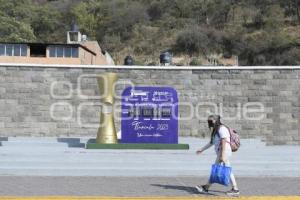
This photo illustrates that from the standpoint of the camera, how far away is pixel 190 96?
63.6 ft

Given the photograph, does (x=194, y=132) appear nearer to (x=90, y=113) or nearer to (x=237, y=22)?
(x=90, y=113)

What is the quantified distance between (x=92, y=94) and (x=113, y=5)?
102805 mm

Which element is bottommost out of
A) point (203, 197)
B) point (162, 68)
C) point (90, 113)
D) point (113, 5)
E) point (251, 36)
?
point (203, 197)

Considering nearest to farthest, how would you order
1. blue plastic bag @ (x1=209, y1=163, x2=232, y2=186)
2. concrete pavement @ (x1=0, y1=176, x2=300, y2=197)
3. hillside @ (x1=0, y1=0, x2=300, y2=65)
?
1. blue plastic bag @ (x1=209, y1=163, x2=232, y2=186)
2. concrete pavement @ (x1=0, y1=176, x2=300, y2=197)
3. hillside @ (x1=0, y1=0, x2=300, y2=65)

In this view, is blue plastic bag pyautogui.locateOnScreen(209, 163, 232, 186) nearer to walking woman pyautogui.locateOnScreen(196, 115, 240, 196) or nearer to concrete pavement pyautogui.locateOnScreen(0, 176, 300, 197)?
walking woman pyautogui.locateOnScreen(196, 115, 240, 196)

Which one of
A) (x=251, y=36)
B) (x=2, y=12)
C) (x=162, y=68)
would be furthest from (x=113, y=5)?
(x=162, y=68)

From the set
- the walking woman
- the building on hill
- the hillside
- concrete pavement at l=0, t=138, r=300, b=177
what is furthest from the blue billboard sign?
the hillside

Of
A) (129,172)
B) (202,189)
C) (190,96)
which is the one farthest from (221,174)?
(190,96)

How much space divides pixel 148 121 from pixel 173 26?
9167cm

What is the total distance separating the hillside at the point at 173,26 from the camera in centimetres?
8338

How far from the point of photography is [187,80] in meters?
19.4

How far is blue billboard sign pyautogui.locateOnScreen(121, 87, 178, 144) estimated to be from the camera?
1555 centimetres

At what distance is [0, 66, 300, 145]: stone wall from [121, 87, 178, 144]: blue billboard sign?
3568mm

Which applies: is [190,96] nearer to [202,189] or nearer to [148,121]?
[148,121]
